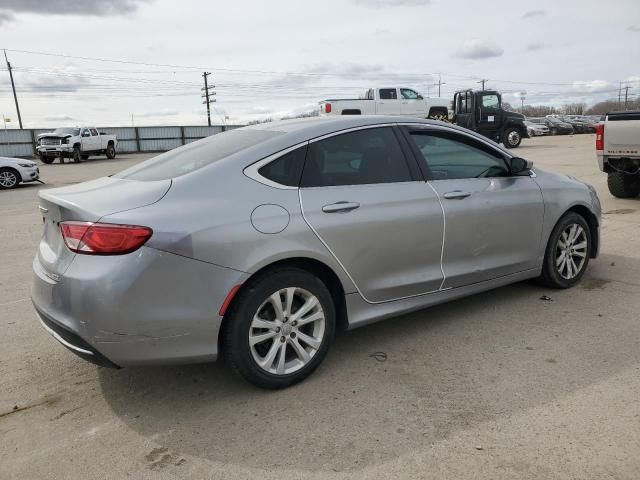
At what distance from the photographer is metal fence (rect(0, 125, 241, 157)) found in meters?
34.2

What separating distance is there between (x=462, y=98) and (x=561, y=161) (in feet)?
24.6

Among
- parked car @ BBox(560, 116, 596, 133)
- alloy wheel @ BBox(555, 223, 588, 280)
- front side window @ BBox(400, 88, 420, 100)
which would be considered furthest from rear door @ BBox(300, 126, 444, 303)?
parked car @ BBox(560, 116, 596, 133)

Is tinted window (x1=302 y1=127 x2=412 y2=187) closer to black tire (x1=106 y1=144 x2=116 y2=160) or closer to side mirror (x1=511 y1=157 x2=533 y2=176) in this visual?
side mirror (x1=511 y1=157 x2=533 y2=176)

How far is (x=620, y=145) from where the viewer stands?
27.7ft

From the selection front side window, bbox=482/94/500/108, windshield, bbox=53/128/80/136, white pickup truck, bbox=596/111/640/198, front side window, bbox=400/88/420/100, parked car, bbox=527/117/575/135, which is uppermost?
front side window, bbox=400/88/420/100

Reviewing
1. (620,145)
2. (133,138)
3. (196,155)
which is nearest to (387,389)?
(196,155)

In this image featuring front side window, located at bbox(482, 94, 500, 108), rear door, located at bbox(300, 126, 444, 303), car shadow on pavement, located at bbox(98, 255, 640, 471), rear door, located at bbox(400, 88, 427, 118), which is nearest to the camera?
car shadow on pavement, located at bbox(98, 255, 640, 471)

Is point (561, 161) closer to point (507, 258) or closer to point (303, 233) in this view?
point (507, 258)

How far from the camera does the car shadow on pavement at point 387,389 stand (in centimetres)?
266

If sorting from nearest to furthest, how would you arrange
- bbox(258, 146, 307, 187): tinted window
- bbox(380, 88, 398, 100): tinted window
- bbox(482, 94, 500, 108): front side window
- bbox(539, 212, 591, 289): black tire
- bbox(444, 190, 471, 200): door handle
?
bbox(258, 146, 307, 187): tinted window < bbox(444, 190, 471, 200): door handle < bbox(539, 212, 591, 289): black tire < bbox(482, 94, 500, 108): front side window < bbox(380, 88, 398, 100): tinted window

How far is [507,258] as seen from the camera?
424cm

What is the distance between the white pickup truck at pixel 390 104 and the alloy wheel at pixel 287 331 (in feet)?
65.9

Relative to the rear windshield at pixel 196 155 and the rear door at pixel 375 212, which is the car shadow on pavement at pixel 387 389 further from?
the rear windshield at pixel 196 155

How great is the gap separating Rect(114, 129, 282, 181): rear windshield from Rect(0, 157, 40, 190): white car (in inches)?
559
